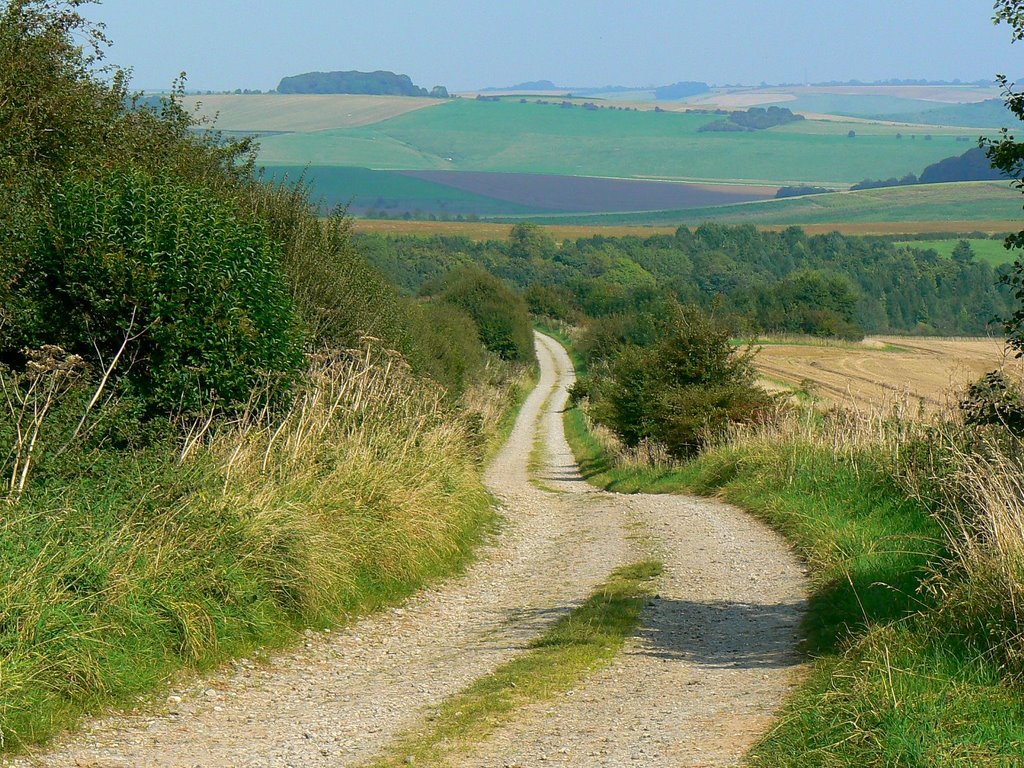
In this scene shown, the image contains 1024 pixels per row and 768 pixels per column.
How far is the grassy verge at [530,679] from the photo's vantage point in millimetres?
6574

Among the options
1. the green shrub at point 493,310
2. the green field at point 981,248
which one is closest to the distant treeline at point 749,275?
the green field at point 981,248

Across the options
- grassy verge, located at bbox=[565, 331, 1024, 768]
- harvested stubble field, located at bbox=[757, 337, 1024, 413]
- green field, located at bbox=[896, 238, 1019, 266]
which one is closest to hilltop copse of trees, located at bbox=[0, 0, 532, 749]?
grassy verge, located at bbox=[565, 331, 1024, 768]

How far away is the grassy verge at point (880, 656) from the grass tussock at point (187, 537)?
12.5 ft

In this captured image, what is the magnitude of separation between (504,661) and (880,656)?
273 cm

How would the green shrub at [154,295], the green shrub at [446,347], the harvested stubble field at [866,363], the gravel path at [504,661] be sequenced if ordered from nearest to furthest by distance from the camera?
the gravel path at [504,661] → the green shrub at [154,295] → the green shrub at [446,347] → the harvested stubble field at [866,363]

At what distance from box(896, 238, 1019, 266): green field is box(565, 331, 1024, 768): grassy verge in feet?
472

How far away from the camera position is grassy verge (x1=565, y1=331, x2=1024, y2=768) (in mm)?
5750

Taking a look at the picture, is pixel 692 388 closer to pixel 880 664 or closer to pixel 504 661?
pixel 504 661

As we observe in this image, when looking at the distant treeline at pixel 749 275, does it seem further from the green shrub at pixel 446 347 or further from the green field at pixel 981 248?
the green shrub at pixel 446 347

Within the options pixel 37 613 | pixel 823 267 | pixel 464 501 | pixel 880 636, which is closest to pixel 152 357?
pixel 464 501

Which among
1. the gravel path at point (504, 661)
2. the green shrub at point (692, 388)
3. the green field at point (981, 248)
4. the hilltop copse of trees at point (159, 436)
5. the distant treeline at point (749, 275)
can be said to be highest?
the hilltop copse of trees at point (159, 436)

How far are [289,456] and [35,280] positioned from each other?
3.94m

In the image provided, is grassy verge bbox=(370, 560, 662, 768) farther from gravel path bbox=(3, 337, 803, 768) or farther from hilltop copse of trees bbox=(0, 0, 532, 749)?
hilltop copse of trees bbox=(0, 0, 532, 749)

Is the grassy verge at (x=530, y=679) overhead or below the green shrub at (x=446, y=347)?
overhead
